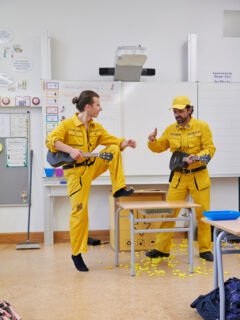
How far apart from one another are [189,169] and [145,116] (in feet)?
4.38

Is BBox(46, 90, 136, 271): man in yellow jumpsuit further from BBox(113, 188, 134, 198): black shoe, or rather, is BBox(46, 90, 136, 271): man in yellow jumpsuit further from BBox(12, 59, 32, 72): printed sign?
BBox(12, 59, 32, 72): printed sign

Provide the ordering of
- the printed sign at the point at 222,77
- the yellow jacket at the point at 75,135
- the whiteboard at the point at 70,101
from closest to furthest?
the yellow jacket at the point at 75,135 < the whiteboard at the point at 70,101 < the printed sign at the point at 222,77

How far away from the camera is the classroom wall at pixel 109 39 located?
496 cm

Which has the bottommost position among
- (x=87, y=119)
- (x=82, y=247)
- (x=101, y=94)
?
(x=82, y=247)

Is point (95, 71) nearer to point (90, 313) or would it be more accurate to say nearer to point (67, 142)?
point (67, 142)

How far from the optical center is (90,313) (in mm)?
2482

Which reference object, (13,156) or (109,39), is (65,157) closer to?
(13,156)

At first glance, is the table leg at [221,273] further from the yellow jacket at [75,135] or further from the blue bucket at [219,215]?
the yellow jacket at [75,135]

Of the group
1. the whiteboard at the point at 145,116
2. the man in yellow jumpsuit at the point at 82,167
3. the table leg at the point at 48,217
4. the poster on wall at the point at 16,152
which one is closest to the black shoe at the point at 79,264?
the man in yellow jumpsuit at the point at 82,167

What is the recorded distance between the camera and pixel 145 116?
16.1ft

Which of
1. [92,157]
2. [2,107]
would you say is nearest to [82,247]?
[92,157]

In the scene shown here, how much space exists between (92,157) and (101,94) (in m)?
1.57

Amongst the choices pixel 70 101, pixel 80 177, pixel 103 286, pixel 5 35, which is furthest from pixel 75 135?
pixel 5 35

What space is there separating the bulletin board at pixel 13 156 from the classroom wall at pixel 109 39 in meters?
0.12
